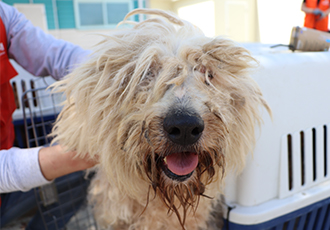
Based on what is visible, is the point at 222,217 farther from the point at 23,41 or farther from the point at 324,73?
the point at 23,41

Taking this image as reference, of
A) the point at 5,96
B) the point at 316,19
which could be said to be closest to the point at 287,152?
the point at 5,96

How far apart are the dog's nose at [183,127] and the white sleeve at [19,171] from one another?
574 millimetres

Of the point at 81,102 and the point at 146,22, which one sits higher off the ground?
the point at 146,22

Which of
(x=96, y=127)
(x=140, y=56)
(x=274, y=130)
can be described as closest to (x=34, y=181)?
(x=96, y=127)

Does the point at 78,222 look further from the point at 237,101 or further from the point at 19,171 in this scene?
the point at 237,101

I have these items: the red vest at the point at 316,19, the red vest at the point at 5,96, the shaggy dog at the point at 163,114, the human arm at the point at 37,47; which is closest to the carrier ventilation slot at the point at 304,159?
the shaggy dog at the point at 163,114

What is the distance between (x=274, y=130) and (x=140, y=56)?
59cm

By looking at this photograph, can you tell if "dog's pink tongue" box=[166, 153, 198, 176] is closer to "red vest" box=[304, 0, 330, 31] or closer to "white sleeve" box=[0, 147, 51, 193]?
"white sleeve" box=[0, 147, 51, 193]

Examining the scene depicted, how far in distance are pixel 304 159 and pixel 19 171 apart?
1.12 meters

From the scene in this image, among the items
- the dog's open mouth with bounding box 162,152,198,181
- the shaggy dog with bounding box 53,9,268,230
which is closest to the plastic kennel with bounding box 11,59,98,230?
the shaggy dog with bounding box 53,9,268,230

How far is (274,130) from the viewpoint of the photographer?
1057 millimetres

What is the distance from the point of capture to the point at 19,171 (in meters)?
0.99

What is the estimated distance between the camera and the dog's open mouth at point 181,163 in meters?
0.79

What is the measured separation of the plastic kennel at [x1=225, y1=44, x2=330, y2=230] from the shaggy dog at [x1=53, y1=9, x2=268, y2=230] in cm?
13
